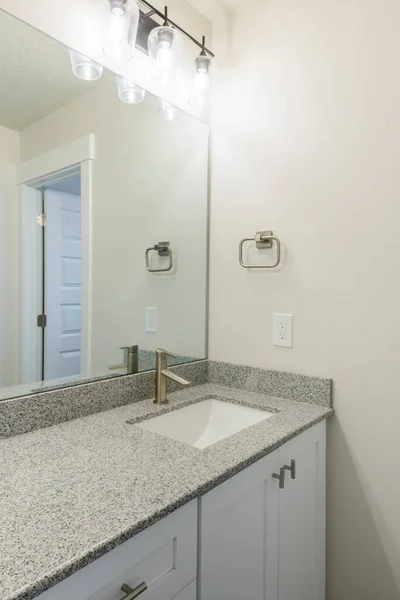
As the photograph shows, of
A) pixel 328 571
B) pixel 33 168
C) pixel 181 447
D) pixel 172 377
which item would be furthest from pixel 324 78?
pixel 328 571

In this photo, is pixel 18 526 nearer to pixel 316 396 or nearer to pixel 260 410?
pixel 260 410

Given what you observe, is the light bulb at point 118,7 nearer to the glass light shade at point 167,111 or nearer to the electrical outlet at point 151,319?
the glass light shade at point 167,111

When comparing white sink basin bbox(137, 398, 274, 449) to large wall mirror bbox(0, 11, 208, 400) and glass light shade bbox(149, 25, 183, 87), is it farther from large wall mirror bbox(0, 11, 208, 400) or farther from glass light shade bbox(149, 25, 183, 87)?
glass light shade bbox(149, 25, 183, 87)

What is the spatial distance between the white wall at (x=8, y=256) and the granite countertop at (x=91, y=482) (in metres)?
0.21

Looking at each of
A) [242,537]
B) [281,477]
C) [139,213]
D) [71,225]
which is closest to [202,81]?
[139,213]

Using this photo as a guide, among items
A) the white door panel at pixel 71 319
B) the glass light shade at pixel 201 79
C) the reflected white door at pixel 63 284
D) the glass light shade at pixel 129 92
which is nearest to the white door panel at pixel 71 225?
the reflected white door at pixel 63 284

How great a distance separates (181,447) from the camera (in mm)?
945

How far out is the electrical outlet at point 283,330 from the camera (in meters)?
1.39

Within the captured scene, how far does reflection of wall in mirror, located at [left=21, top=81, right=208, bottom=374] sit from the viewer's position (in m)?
1.30

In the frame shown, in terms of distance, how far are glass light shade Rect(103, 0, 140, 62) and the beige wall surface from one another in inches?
19.8

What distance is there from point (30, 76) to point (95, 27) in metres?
0.28

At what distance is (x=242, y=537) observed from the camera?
91 cm

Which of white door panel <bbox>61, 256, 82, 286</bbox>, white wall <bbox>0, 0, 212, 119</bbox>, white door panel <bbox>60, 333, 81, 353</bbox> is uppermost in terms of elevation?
white wall <bbox>0, 0, 212, 119</bbox>

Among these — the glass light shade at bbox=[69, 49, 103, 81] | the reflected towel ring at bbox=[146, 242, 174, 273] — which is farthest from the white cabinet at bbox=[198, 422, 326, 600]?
the glass light shade at bbox=[69, 49, 103, 81]
